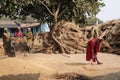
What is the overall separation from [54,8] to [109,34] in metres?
4.17

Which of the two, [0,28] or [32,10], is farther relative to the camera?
[0,28]

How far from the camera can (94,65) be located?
1485 centimetres

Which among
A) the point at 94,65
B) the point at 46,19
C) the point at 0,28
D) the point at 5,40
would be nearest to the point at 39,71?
the point at 94,65

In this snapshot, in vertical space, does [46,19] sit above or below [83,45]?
above

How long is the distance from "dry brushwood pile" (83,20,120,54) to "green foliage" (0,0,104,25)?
45.0 inches

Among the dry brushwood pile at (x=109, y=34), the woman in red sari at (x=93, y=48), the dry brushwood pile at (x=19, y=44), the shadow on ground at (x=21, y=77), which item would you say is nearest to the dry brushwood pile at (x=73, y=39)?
the dry brushwood pile at (x=109, y=34)

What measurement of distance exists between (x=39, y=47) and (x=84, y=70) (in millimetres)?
8294

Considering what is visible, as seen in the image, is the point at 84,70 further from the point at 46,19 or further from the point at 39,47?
the point at 46,19

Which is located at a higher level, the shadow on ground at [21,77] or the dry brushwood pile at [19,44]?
the dry brushwood pile at [19,44]

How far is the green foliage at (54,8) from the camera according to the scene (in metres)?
20.8

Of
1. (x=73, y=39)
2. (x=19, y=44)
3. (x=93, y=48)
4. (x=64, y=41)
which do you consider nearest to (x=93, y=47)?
(x=93, y=48)

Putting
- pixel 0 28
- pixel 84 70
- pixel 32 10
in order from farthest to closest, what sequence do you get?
pixel 0 28 → pixel 32 10 → pixel 84 70

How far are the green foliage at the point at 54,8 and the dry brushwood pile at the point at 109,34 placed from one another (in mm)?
1142

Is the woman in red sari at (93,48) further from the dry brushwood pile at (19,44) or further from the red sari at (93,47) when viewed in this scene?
the dry brushwood pile at (19,44)
